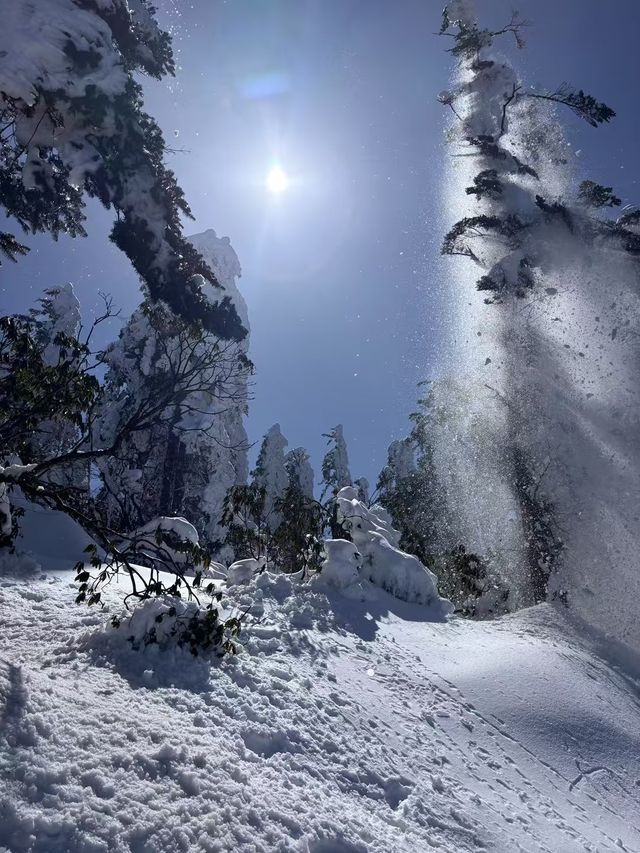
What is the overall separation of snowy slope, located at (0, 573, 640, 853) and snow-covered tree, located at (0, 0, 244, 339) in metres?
4.29

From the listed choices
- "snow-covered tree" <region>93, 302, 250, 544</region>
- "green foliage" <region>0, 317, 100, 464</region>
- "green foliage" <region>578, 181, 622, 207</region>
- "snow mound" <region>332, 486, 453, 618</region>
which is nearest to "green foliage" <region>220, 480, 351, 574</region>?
"snow mound" <region>332, 486, 453, 618</region>

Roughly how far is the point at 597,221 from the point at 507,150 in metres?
4.24

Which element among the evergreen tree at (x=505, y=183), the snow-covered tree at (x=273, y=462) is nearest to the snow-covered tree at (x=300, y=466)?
the snow-covered tree at (x=273, y=462)

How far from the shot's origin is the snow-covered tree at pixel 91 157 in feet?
20.9

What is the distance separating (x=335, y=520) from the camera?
8938 mm

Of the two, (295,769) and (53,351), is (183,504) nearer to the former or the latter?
(53,351)

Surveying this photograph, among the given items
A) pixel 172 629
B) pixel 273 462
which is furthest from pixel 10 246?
pixel 273 462

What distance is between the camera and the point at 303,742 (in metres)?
3.39

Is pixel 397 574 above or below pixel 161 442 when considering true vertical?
below

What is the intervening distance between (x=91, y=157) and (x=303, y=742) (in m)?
7.44

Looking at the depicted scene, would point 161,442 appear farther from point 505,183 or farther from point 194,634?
point 194,634

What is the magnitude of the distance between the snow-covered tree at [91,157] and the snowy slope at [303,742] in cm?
429

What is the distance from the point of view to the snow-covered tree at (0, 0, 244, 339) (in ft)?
20.9

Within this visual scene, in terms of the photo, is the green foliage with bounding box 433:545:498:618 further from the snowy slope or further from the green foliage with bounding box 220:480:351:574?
the snowy slope
